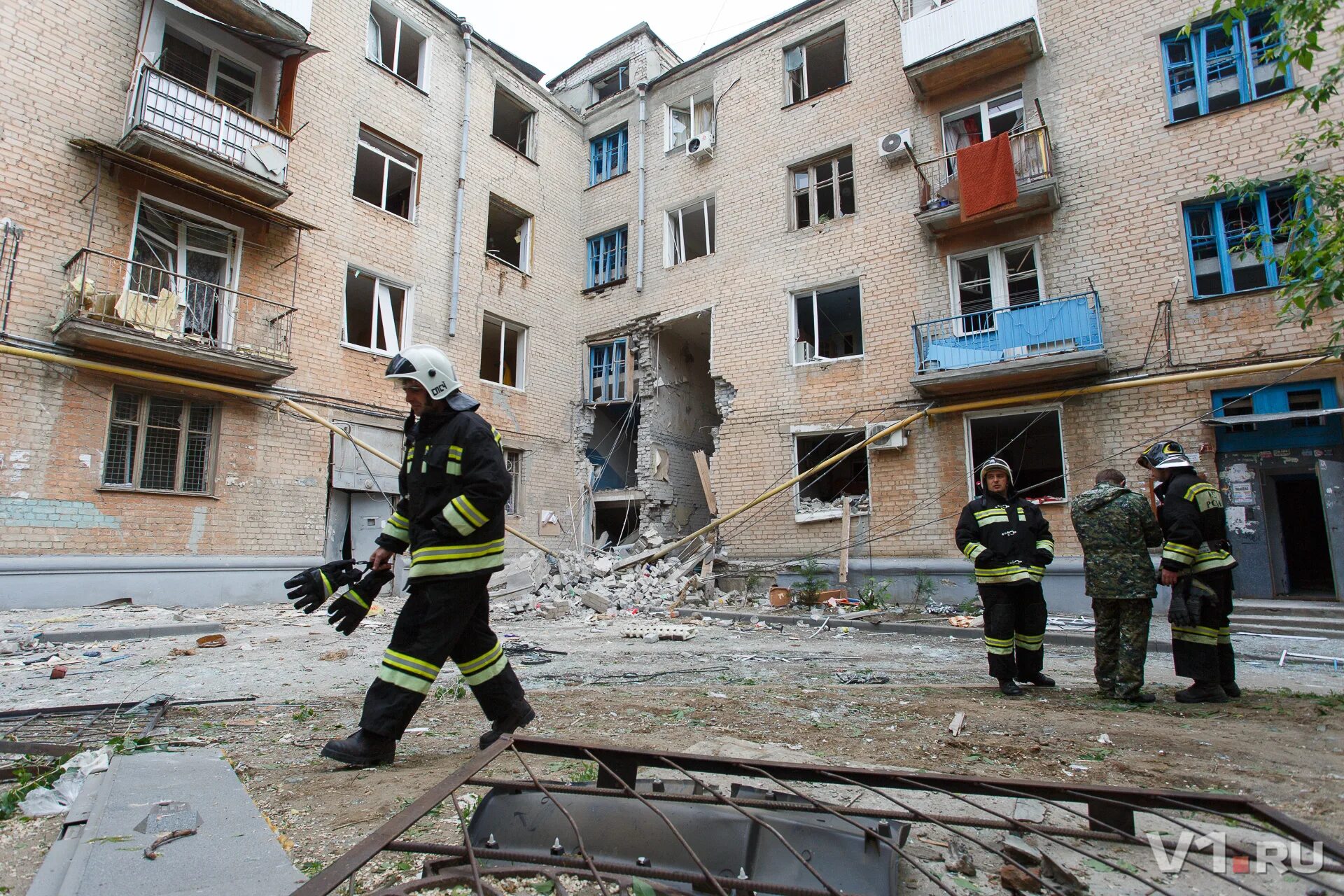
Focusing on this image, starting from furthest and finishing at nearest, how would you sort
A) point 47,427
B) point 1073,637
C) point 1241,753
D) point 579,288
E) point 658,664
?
point 579,288 → point 47,427 → point 1073,637 → point 658,664 → point 1241,753

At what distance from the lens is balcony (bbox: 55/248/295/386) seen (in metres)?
9.11

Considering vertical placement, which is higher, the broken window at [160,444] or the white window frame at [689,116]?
the white window frame at [689,116]

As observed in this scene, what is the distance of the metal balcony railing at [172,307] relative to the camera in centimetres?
919

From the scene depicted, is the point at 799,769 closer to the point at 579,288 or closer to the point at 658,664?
the point at 658,664

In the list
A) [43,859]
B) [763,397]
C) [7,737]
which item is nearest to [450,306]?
[763,397]

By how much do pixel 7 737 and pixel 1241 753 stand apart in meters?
5.58

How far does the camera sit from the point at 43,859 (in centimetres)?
195

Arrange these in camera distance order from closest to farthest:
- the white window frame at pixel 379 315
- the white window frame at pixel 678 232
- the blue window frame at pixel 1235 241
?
1. the blue window frame at pixel 1235 241
2. the white window frame at pixel 379 315
3. the white window frame at pixel 678 232

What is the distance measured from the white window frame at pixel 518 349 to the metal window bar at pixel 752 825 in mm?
13296

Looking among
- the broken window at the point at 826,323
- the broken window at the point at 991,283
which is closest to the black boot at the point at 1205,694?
the broken window at the point at 991,283

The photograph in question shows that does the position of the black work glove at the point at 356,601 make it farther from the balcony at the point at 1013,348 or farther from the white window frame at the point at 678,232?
the white window frame at the point at 678,232

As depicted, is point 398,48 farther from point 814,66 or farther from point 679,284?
point 814,66

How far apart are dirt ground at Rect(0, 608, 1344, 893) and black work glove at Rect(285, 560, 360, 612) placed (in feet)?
2.17

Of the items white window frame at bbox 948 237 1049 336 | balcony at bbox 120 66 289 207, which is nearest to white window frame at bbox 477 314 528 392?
balcony at bbox 120 66 289 207
